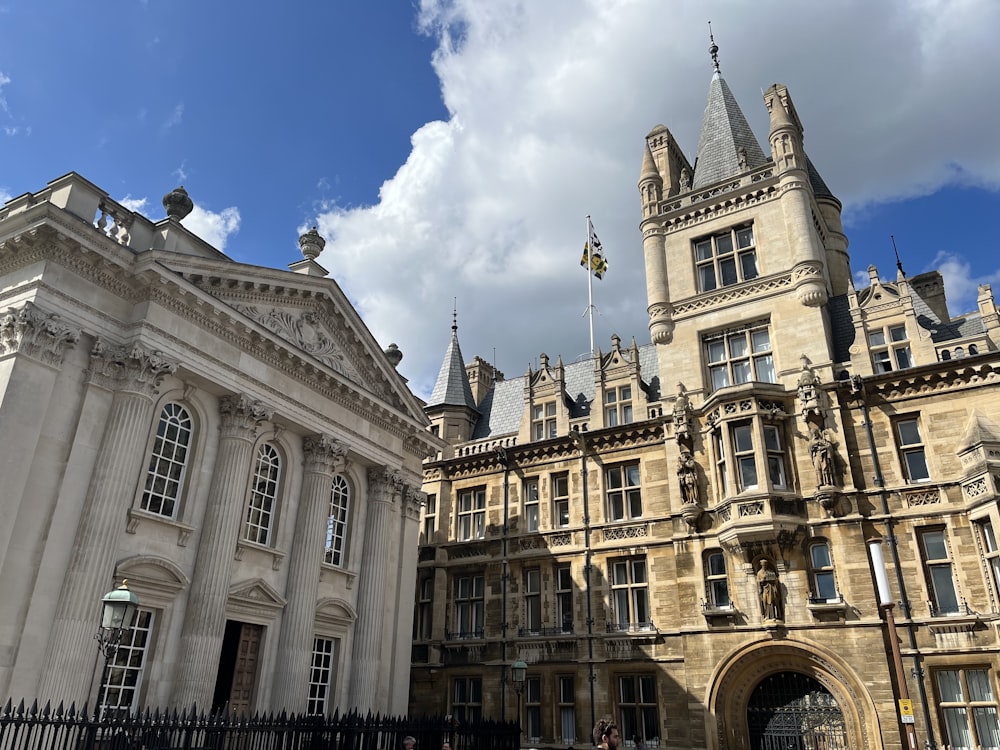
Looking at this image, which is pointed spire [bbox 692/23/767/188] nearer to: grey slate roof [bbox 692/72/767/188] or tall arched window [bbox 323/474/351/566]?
grey slate roof [bbox 692/72/767/188]

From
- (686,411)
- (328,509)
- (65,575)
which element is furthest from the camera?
(686,411)

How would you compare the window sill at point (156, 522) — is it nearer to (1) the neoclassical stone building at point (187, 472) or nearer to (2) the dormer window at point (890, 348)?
(1) the neoclassical stone building at point (187, 472)

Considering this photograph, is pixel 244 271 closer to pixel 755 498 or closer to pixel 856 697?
pixel 755 498

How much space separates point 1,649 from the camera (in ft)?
49.8

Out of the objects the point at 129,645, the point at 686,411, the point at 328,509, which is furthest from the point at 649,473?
the point at 129,645

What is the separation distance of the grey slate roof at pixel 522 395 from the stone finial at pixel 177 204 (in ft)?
57.8

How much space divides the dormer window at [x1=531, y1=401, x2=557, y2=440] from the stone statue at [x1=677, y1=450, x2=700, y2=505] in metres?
6.87

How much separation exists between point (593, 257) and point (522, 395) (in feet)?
27.8

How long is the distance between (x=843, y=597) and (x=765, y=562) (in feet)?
8.18

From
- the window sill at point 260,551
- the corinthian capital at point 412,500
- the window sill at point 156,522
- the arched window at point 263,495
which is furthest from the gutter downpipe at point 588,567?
the window sill at point 156,522

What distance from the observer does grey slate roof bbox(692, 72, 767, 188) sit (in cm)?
3256

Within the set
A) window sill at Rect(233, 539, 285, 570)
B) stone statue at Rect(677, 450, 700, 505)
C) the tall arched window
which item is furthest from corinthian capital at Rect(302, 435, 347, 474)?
stone statue at Rect(677, 450, 700, 505)

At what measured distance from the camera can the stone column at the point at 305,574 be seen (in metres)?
21.4

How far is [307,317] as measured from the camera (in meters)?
25.1
